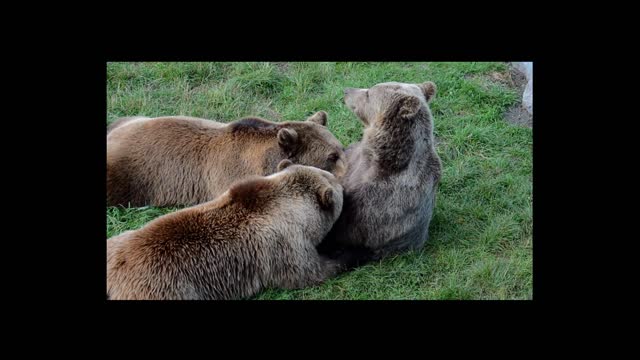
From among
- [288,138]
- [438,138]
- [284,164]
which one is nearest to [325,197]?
[284,164]

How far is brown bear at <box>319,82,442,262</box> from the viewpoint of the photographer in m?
7.47

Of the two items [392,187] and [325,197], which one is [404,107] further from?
[325,197]

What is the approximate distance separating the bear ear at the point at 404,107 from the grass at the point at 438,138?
1562mm

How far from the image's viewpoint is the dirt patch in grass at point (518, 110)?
405 inches

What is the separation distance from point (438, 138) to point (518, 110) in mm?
1523

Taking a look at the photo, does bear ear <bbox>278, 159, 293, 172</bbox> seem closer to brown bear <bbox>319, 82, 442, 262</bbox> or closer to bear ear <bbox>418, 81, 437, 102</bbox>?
brown bear <bbox>319, 82, 442, 262</bbox>

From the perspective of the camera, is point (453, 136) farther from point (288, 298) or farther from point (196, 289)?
point (196, 289)

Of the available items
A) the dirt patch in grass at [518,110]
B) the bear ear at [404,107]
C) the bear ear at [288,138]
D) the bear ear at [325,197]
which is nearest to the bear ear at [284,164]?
the bear ear at [288,138]

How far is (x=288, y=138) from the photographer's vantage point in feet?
26.1

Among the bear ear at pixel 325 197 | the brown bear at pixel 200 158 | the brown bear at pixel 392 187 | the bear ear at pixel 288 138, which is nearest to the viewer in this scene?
the bear ear at pixel 325 197

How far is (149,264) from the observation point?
20.2 ft

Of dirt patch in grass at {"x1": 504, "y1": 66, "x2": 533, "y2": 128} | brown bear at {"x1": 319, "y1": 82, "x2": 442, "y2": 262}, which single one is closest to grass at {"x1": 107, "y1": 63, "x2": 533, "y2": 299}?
dirt patch in grass at {"x1": 504, "y1": 66, "x2": 533, "y2": 128}

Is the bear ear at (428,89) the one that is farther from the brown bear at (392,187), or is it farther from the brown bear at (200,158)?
the brown bear at (200,158)

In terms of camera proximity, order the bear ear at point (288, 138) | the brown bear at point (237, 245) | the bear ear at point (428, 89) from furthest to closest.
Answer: the bear ear at point (428, 89) → the bear ear at point (288, 138) → the brown bear at point (237, 245)
